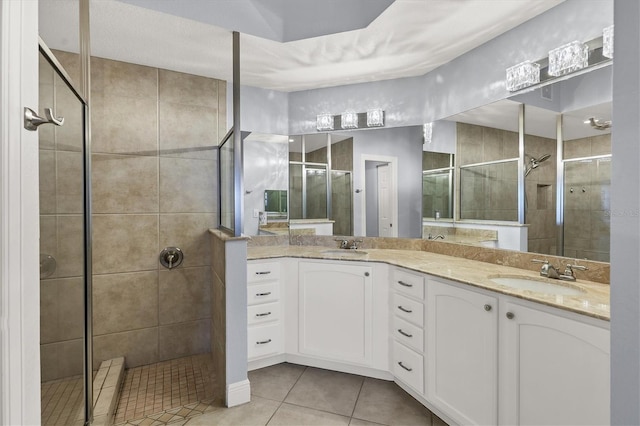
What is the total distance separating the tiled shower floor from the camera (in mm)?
1934

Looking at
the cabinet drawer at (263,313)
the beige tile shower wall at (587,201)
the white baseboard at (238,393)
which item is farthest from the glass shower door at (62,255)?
the beige tile shower wall at (587,201)

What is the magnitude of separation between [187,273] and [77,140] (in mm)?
1508

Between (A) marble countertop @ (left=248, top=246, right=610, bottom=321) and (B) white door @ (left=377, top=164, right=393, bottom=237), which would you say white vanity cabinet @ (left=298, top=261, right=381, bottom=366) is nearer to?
(A) marble countertop @ (left=248, top=246, right=610, bottom=321)

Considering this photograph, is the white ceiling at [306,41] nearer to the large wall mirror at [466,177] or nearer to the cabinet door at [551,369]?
the large wall mirror at [466,177]

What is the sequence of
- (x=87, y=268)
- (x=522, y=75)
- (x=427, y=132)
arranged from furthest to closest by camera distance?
(x=427, y=132) → (x=522, y=75) → (x=87, y=268)

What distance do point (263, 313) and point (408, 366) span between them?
1.06 m

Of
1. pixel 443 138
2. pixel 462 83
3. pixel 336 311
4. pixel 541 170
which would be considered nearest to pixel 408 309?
pixel 336 311

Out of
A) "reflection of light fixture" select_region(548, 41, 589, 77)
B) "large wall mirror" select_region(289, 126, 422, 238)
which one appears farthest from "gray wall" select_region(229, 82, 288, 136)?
"reflection of light fixture" select_region(548, 41, 589, 77)

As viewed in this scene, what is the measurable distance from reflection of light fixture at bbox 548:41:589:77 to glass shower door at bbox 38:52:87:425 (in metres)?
2.30

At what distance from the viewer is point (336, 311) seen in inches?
93.4

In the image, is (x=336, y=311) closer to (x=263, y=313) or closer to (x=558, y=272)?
(x=263, y=313)

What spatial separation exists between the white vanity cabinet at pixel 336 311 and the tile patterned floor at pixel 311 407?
0.19 metres

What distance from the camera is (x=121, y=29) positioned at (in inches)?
81.3

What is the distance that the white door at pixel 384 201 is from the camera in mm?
2805
